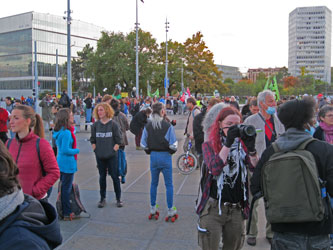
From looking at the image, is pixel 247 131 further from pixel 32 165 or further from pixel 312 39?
pixel 312 39

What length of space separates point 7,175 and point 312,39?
20905 centimetres

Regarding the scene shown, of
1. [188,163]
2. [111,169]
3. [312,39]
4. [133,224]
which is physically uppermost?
[312,39]

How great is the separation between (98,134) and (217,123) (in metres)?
3.30

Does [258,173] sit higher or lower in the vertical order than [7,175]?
lower

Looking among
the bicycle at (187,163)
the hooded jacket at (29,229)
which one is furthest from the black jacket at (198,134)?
the hooded jacket at (29,229)

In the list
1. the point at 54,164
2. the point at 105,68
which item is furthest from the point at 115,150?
the point at 105,68

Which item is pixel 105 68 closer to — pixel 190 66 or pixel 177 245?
pixel 190 66

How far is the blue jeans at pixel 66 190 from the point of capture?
213 inches

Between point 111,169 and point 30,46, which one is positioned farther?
point 30,46

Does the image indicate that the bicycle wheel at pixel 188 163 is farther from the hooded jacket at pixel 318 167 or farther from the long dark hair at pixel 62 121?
the hooded jacket at pixel 318 167

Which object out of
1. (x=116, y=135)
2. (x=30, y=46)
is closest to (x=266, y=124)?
(x=116, y=135)

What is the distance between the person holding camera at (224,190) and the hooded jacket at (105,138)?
3.08 m

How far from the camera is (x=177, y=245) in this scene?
4.54 meters

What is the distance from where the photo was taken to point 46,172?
3564 mm
